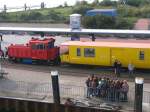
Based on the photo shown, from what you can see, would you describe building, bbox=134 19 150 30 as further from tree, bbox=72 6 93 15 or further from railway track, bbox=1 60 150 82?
railway track, bbox=1 60 150 82

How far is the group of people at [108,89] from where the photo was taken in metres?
23.1

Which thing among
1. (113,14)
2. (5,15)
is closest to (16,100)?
(113,14)

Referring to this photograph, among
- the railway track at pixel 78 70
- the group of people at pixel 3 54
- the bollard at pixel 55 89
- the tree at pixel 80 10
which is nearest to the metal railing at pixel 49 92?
the bollard at pixel 55 89

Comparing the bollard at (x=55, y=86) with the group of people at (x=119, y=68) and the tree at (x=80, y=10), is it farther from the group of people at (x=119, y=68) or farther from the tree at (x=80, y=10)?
the tree at (x=80, y=10)

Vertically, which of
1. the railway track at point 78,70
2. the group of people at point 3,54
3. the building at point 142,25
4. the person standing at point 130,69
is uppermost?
the building at point 142,25

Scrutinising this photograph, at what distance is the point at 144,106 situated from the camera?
2244 centimetres

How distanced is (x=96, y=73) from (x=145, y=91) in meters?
6.20

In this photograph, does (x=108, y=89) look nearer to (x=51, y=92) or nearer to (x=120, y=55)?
(x=51, y=92)

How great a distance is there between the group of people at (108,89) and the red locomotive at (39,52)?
27.8 feet

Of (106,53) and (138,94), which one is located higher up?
(106,53)

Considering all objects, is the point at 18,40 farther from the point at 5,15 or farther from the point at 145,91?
the point at 5,15

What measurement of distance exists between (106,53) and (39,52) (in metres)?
5.26

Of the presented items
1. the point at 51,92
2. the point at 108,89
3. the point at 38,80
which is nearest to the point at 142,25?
the point at 38,80

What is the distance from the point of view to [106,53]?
98.1 ft
